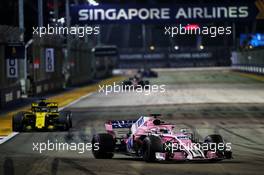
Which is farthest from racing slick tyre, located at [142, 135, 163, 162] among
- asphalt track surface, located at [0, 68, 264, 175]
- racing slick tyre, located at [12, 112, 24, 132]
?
racing slick tyre, located at [12, 112, 24, 132]

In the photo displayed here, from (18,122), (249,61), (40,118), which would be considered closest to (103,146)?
(40,118)

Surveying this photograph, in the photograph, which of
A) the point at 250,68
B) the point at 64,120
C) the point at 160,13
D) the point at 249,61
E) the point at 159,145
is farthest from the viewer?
the point at 249,61

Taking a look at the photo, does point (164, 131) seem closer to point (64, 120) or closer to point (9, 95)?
point (64, 120)

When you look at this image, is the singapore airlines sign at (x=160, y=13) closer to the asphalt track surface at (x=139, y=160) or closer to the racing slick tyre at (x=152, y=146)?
the asphalt track surface at (x=139, y=160)

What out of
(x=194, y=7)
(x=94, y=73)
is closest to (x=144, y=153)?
(x=194, y=7)

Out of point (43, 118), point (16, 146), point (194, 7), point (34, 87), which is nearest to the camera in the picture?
point (16, 146)

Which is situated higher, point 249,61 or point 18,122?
point 249,61

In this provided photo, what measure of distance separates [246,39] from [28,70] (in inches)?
2696

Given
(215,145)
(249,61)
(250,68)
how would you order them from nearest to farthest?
1. (215,145)
2. (250,68)
3. (249,61)

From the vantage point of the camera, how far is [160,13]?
6100 centimetres

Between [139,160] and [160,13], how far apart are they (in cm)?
4627

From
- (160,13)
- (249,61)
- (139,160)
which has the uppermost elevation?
(160,13)

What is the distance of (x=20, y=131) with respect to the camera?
22.9 meters

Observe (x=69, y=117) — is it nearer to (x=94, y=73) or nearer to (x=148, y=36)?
(x=94, y=73)
